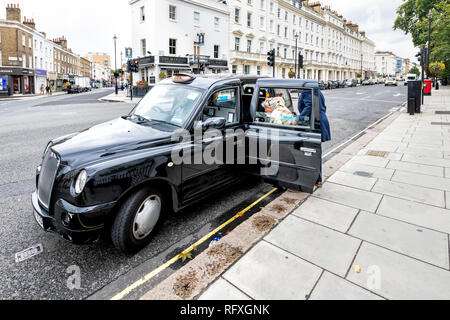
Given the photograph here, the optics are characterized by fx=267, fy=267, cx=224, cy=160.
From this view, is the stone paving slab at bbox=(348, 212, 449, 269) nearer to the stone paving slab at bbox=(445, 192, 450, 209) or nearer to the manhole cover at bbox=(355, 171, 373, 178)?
the stone paving slab at bbox=(445, 192, 450, 209)

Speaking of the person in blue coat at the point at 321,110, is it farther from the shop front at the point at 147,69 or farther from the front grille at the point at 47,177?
the shop front at the point at 147,69

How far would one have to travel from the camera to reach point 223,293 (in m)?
2.30

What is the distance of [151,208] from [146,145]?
27.8 inches

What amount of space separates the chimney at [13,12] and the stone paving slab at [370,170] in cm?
5174

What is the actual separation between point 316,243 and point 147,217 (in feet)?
6.30

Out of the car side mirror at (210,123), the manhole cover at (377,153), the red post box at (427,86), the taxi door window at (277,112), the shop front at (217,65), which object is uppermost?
the shop front at (217,65)

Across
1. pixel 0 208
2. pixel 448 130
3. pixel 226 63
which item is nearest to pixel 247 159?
pixel 0 208

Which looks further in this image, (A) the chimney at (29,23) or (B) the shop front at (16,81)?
(A) the chimney at (29,23)

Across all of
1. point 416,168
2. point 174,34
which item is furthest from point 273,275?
point 174,34

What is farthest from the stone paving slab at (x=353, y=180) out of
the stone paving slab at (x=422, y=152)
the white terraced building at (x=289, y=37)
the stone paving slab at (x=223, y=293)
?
the white terraced building at (x=289, y=37)

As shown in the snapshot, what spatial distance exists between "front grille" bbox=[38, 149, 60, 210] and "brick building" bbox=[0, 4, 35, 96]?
43.1 meters

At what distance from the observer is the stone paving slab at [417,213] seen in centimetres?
342

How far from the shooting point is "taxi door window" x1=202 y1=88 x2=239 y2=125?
12.4ft
